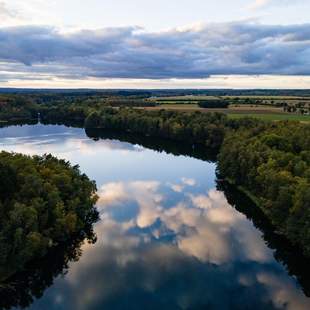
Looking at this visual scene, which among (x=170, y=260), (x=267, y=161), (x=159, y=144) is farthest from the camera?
(x=159, y=144)

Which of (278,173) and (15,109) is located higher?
(278,173)

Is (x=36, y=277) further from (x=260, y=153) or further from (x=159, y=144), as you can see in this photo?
(x=159, y=144)

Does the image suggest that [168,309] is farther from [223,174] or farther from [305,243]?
[223,174]

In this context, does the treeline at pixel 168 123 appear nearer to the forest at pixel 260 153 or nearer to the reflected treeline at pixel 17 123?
the forest at pixel 260 153

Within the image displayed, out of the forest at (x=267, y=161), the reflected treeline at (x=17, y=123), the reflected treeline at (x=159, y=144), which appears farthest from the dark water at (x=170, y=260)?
the reflected treeline at (x=17, y=123)

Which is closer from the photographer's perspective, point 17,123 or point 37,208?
point 37,208

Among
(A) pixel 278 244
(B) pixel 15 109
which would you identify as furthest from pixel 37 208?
→ (B) pixel 15 109
